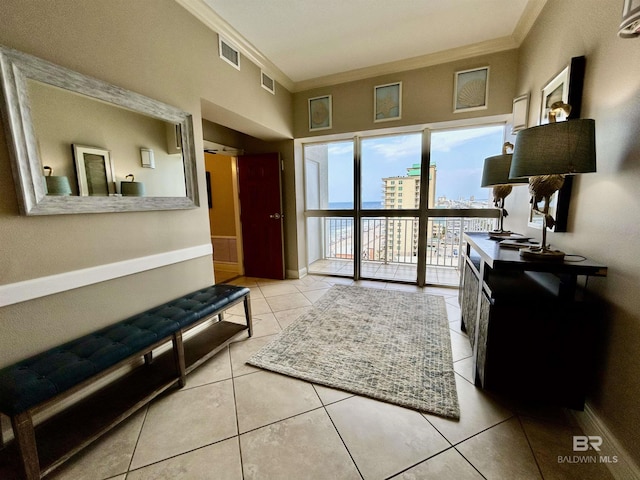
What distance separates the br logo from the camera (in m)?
1.18

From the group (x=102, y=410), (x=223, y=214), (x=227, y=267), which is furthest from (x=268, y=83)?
(x=102, y=410)

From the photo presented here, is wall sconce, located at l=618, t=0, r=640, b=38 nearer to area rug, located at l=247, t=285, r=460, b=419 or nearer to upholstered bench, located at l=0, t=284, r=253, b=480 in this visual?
area rug, located at l=247, t=285, r=460, b=419

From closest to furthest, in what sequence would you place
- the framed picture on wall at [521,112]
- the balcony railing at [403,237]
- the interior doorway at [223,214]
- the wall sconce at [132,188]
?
the wall sconce at [132,188], the framed picture on wall at [521,112], the balcony railing at [403,237], the interior doorway at [223,214]

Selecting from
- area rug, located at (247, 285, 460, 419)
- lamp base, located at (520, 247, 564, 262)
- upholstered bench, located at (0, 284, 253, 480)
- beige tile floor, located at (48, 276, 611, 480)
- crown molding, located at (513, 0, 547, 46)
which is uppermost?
crown molding, located at (513, 0, 547, 46)

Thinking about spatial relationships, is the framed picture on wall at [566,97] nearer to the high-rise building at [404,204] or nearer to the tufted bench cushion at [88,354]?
the high-rise building at [404,204]

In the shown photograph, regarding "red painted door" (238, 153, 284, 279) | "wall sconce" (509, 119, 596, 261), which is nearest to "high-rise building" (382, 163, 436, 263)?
"red painted door" (238, 153, 284, 279)

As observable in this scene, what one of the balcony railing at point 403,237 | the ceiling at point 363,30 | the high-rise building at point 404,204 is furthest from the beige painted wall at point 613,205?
the balcony railing at point 403,237

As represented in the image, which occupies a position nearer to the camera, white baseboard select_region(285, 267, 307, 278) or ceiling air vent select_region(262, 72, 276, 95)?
ceiling air vent select_region(262, 72, 276, 95)

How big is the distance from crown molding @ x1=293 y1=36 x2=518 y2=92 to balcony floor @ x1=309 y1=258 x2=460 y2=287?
2777 millimetres

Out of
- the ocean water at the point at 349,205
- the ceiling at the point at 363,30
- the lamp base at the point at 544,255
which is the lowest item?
the lamp base at the point at 544,255

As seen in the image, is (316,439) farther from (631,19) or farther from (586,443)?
(631,19)

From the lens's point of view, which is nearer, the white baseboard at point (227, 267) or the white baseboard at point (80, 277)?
the white baseboard at point (80, 277)

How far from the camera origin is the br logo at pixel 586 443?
1.18 m

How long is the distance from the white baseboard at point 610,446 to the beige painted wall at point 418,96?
2.89 m
